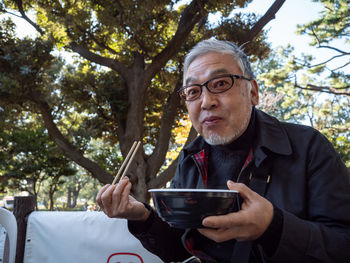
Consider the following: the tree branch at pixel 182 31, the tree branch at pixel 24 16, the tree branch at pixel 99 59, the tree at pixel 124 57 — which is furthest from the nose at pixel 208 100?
the tree branch at pixel 24 16

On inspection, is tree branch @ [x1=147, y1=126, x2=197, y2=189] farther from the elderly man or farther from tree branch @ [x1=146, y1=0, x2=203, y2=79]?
the elderly man

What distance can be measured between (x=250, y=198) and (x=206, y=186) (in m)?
0.74

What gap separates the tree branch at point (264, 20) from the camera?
6252 millimetres

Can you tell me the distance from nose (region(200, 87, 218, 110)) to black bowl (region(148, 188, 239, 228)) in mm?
679

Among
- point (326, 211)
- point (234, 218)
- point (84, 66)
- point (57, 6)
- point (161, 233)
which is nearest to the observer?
point (234, 218)

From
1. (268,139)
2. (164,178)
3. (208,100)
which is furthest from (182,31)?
(268,139)

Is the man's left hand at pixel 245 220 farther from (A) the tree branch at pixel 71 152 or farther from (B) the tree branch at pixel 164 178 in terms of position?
(A) the tree branch at pixel 71 152

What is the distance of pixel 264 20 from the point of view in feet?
21.1

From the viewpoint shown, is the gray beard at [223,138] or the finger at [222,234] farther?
the gray beard at [223,138]

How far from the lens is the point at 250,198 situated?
900 mm

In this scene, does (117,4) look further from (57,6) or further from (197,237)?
(197,237)

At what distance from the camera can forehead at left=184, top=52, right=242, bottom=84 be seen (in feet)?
5.22

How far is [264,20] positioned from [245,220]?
6.40 m

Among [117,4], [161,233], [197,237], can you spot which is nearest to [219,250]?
[197,237]
